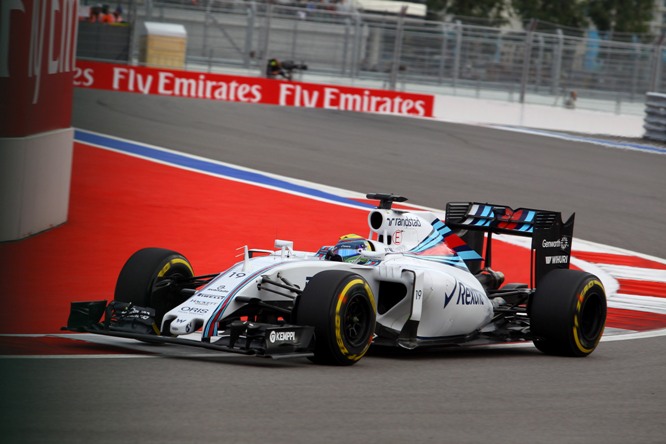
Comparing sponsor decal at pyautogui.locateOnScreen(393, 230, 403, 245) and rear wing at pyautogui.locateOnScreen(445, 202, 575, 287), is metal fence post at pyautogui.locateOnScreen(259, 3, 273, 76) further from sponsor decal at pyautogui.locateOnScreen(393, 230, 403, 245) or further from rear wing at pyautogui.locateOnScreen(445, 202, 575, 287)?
sponsor decal at pyautogui.locateOnScreen(393, 230, 403, 245)

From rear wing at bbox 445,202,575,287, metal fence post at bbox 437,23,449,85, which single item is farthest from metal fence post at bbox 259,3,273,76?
rear wing at bbox 445,202,575,287

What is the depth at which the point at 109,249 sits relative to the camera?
12.5 meters

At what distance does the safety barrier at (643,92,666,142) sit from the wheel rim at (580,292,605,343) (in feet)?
62.6

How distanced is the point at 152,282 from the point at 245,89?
69.9 feet

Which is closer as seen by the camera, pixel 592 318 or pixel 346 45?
pixel 592 318

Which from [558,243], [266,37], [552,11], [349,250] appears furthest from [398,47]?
[349,250]

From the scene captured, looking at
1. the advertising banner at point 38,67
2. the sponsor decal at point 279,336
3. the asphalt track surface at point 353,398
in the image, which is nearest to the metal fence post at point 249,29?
the advertising banner at point 38,67

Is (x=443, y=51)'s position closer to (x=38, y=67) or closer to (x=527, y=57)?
(x=527, y=57)

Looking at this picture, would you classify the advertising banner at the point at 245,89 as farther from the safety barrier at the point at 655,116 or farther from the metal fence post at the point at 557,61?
the safety barrier at the point at 655,116

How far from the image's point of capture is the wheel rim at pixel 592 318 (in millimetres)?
8914

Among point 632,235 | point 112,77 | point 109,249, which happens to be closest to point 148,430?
point 109,249

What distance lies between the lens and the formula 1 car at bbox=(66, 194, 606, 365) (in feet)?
23.8

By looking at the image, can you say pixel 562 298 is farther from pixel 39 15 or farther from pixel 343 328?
pixel 39 15

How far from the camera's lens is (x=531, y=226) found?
9.27m
